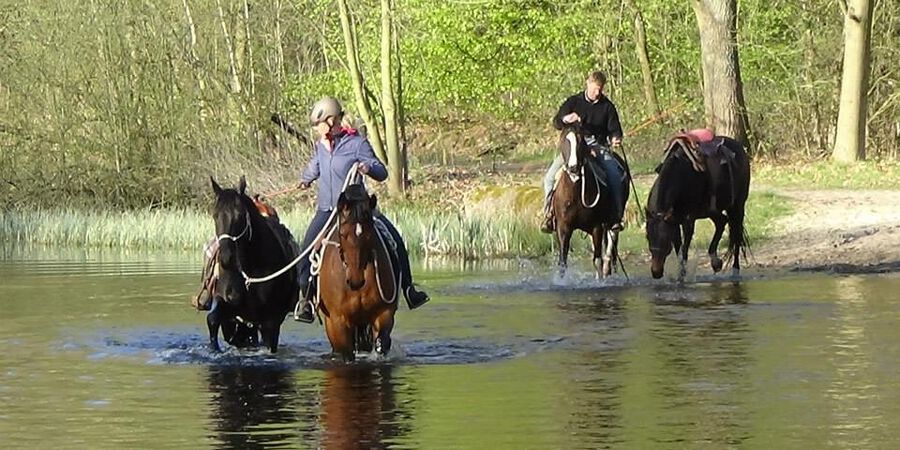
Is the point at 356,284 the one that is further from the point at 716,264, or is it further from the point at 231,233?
the point at 716,264

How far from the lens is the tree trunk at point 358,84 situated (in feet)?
124

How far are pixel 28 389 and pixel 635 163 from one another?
29.5 m

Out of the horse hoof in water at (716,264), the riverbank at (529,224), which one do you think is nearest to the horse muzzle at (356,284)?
the horse hoof in water at (716,264)

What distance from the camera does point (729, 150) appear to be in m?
22.9

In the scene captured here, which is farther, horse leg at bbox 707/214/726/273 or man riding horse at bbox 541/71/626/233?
horse leg at bbox 707/214/726/273

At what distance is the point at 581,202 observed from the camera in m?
21.4

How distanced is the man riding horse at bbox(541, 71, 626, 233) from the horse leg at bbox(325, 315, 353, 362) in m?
7.58

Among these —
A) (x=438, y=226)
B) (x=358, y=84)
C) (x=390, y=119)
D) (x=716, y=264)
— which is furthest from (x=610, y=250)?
(x=358, y=84)

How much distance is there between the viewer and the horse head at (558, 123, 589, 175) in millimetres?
20859

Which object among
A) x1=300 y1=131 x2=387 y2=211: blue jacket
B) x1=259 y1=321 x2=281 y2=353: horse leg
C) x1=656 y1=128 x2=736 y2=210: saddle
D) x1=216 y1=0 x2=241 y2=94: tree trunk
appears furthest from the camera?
x1=216 y1=0 x2=241 y2=94: tree trunk

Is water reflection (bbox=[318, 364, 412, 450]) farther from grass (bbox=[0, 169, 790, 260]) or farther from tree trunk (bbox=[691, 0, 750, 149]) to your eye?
tree trunk (bbox=[691, 0, 750, 149])

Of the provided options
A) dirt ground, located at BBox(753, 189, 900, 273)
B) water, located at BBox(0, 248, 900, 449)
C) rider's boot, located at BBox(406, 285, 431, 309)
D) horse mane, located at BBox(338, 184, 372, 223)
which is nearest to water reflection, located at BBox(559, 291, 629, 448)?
water, located at BBox(0, 248, 900, 449)

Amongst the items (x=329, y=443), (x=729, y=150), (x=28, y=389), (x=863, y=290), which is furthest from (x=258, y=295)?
(x=729, y=150)

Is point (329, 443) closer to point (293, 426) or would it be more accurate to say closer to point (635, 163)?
point (293, 426)
